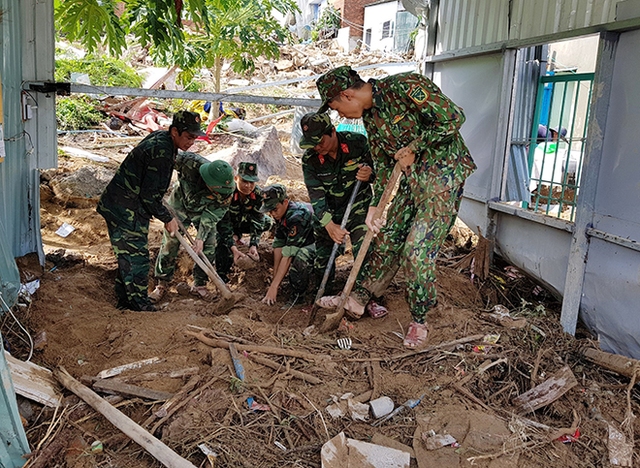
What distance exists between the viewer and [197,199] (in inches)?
201

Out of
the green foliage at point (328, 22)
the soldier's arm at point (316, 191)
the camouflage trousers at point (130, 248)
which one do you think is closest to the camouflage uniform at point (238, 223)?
the soldier's arm at point (316, 191)

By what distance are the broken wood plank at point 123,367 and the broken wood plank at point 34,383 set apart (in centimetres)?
24

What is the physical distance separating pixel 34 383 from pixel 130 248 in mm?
1796

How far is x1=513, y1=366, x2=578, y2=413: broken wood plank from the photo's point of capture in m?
3.11

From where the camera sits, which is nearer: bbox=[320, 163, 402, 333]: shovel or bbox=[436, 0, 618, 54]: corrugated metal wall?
bbox=[320, 163, 402, 333]: shovel

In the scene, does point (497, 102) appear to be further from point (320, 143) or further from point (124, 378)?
point (124, 378)

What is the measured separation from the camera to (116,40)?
5.32 meters

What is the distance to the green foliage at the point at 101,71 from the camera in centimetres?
1329

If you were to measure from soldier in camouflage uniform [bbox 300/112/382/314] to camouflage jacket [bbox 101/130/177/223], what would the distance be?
43.2 inches

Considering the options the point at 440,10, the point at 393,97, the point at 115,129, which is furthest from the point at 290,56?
the point at 393,97

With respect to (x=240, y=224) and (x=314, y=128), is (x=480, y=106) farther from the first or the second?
(x=240, y=224)

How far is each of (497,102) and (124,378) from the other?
13.0 feet

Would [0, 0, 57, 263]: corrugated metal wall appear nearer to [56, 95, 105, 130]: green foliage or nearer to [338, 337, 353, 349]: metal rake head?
[338, 337, 353, 349]: metal rake head

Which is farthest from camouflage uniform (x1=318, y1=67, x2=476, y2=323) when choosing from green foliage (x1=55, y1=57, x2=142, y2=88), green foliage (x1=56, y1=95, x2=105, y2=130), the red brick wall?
the red brick wall
